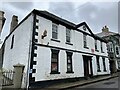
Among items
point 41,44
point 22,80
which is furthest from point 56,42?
point 22,80

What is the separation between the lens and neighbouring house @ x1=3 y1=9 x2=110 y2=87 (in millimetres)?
10227

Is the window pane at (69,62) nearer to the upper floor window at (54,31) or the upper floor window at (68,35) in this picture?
the upper floor window at (68,35)

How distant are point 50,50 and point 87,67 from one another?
6.58 metres

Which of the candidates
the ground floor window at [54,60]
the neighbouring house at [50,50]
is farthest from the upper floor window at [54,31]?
the ground floor window at [54,60]

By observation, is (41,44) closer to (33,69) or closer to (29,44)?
(29,44)

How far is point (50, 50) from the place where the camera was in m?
11.5

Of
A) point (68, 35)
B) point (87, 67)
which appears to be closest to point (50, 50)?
point (68, 35)

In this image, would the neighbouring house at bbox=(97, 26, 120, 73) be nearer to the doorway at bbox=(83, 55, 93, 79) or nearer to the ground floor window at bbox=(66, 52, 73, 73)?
the doorway at bbox=(83, 55, 93, 79)

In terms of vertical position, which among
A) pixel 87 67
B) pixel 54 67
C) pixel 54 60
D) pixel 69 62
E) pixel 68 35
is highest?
pixel 68 35

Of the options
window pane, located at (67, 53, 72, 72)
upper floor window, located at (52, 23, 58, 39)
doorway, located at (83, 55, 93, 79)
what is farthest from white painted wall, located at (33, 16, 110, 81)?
doorway, located at (83, 55, 93, 79)

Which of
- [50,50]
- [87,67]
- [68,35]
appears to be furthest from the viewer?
[87,67]

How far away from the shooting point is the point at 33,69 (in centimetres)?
983

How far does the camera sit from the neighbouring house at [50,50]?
10.2 meters

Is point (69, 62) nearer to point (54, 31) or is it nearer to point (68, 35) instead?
point (68, 35)
